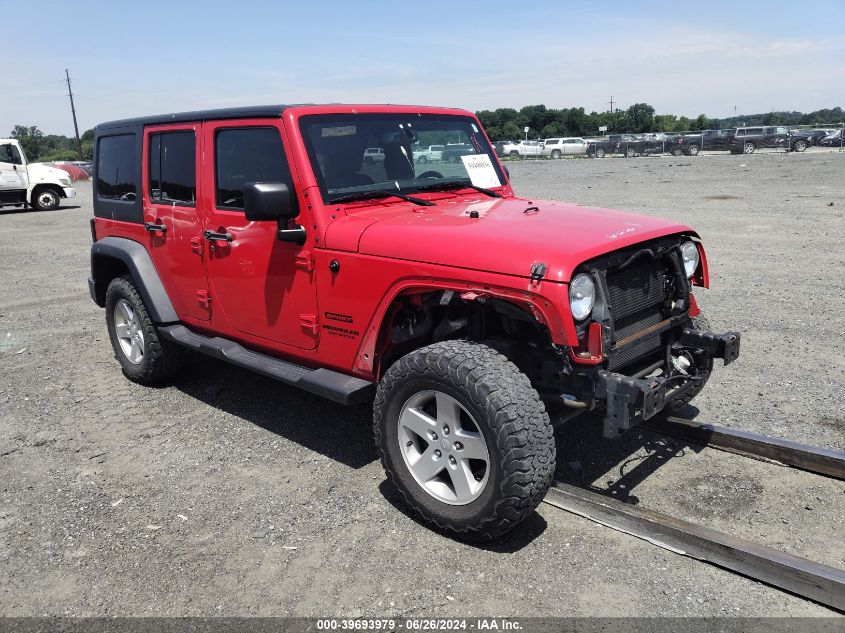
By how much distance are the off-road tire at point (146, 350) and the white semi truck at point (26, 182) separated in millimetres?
18930

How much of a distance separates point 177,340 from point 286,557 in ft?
7.70

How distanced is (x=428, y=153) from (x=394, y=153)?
31 cm

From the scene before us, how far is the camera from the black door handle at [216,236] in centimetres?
464

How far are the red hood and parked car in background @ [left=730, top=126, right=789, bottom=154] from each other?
39.8 meters

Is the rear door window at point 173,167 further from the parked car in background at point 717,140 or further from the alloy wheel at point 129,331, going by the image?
the parked car in background at point 717,140

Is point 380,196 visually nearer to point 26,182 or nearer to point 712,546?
point 712,546

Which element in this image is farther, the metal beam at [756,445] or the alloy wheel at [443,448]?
the metal beam at [756,445]

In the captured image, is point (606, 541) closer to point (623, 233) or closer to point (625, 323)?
point (625, 323)

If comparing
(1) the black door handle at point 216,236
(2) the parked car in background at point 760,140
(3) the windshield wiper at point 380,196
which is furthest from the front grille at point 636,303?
(2) the parked car in background at point 760,140

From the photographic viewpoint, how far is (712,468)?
166 inches

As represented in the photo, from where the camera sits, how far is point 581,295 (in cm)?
327

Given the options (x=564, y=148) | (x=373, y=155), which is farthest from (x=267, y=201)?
(x=564, y=148)

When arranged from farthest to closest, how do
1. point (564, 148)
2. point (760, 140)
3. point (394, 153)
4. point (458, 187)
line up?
point (564, 148) → point (760, 140) → point (458, 187) → point (394, 153)

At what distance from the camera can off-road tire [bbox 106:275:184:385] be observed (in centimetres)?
562
